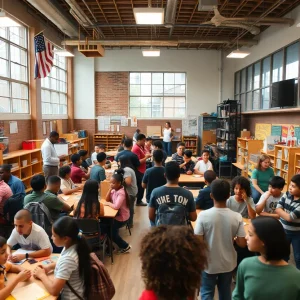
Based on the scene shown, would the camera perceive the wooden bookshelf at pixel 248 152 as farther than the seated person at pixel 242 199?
Yes

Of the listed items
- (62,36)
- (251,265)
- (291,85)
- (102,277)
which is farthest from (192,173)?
(62,36)

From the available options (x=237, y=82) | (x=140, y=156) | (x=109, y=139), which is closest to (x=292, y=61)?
(x=140, y=156)

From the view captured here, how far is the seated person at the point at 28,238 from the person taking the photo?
297 cm

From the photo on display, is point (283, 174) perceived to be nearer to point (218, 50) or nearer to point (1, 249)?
point (1, 249)

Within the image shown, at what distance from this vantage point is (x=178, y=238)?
4.56 feet

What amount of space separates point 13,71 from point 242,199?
753cm

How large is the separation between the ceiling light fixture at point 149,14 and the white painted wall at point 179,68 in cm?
727

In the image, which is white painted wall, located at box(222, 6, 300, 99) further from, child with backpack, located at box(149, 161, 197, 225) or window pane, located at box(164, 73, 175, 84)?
child with backpack, located at box(149, 161, 197, 225)

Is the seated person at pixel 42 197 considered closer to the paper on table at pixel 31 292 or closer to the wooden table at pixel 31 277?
the wooden table at pixel 31 277

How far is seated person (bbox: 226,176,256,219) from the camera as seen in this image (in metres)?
3.58

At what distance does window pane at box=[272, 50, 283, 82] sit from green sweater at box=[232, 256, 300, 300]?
8008 mm

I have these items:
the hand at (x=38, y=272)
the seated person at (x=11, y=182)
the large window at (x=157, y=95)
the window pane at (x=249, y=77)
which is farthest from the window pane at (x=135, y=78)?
the hand at (x=38, y=272)

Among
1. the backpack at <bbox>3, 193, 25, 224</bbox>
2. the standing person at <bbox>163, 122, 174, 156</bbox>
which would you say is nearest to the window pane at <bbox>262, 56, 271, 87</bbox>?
the standing person at <bbox>163, 122, 174, 156</bbox>

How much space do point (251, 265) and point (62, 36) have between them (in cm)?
1190
